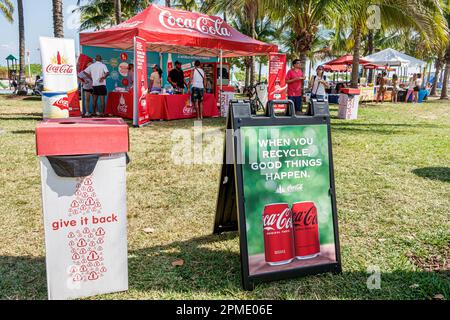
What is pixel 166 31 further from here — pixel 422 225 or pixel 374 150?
pixel 422 225

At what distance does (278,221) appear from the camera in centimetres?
253

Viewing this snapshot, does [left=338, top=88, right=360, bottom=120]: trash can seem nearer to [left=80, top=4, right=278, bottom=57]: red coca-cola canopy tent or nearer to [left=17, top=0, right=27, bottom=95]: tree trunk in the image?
[left=80, top=4, right=278, bottom=57]: red coca-cola canopy tent

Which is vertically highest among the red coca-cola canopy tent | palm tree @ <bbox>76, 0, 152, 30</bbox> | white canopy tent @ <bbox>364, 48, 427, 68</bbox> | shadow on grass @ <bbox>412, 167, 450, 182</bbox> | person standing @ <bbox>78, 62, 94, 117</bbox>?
palm tree @ <bbox>76, 0, 152, 30</bbox>

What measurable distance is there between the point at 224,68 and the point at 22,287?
13.6 metres

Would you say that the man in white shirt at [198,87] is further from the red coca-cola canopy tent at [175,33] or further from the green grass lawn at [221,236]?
the green grass lawn at [221,236]

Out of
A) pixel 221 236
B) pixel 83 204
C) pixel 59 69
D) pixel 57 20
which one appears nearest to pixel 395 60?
pixel 57 20

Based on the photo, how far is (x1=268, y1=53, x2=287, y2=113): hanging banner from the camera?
13345mm

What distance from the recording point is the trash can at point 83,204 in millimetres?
2129

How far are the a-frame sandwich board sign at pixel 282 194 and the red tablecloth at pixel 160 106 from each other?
894cm

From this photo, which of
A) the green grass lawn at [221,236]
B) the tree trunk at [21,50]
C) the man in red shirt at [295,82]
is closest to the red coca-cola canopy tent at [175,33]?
the man in red shirt at [295,82]

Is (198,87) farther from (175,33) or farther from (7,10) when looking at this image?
(7,10)

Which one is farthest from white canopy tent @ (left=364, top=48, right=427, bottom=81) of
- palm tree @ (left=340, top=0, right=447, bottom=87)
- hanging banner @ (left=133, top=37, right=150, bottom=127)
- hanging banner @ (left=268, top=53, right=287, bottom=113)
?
hanging banner @ (left=133, top=37, right=150, bottom=127)

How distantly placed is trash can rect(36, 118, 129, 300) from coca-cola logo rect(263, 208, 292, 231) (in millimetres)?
934
